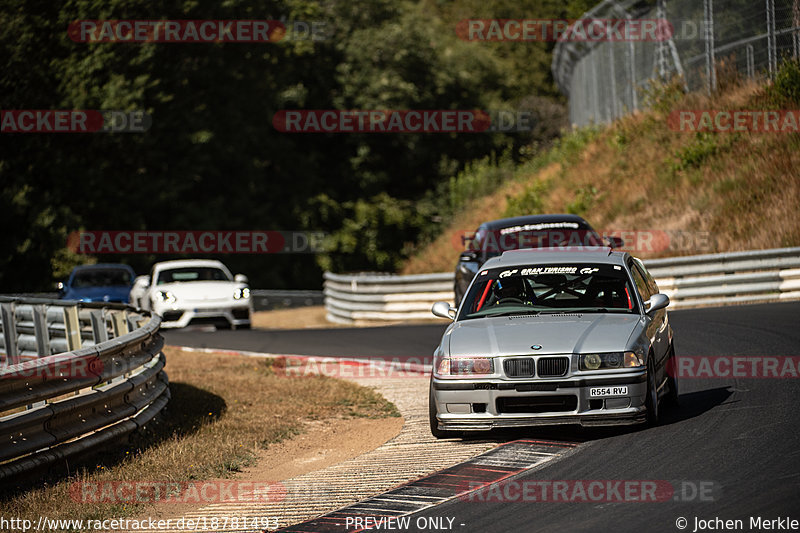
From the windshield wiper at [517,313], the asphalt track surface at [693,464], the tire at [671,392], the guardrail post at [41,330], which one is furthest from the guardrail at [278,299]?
the windshield wiper at [517,313]

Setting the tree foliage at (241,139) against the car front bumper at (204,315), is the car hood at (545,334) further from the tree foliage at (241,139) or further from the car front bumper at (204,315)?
the tree foliage at (241,139)

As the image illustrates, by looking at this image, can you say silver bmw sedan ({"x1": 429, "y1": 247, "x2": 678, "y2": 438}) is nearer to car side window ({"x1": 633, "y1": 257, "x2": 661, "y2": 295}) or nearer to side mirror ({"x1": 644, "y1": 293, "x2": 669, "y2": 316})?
side mirror ({"x1": 644, "y1": 293, "x2": 669, "y2": 316})

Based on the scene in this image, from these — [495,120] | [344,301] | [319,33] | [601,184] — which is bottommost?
[344,301]

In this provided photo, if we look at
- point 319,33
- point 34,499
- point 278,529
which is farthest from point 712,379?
point 319,33

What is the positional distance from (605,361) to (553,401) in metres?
0.49

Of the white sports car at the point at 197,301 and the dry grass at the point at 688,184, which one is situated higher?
the dry grass at the point at 688,184

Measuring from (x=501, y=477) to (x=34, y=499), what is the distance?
3.17 m

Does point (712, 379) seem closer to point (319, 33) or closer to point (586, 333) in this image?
point (586, 333)

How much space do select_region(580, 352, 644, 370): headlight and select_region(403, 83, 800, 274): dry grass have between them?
1429cm

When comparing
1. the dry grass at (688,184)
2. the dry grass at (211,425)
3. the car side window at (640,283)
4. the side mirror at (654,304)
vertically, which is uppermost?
the dry grass at (688,184)

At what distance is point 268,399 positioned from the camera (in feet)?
41.3

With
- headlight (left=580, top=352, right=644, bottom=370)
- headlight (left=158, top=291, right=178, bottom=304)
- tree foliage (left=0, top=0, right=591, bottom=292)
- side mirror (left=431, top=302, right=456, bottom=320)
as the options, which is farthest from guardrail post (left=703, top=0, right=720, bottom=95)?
headlight (left=580, top=352, right=644, bottom=370)

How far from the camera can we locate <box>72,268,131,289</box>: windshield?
2681 centimetres

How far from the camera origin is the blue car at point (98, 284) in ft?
Answer: 84.3
